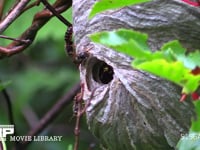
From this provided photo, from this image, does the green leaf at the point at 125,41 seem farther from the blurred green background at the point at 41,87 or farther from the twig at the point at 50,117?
the blurred green background at the point at 41,87

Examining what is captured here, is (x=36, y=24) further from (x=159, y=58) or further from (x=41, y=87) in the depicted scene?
(x=41, y=87)

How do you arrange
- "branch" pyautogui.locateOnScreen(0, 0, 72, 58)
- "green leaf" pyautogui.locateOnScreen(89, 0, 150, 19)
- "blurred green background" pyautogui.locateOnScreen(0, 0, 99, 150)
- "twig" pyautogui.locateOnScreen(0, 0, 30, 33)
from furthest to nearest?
"blurred green background" pyautogui.locateOnScreen(0, 0, 99, 150)
"branch" pyautogui.locateOnScreen(0, 0, 72, 58)
"twig" pyautogui.locateOnScreen(0, 0, 30, 33)
"green leaf" pyautogui.locateOnScreen(89, 0, 150, 19)

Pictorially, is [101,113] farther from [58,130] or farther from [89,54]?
[58,130]

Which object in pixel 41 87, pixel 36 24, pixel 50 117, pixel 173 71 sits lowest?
pixel 41 87

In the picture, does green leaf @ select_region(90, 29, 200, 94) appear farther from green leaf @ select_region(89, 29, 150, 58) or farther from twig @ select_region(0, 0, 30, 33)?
twig @ select_region(0, 0, 30, 33)

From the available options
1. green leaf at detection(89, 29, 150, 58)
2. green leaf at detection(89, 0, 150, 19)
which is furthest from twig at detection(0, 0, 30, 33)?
green leaf at detection(89, 29, 150, 58)

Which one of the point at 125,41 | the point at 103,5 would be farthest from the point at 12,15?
the point at 125,41

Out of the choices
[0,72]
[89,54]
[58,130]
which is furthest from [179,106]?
[0,72]
